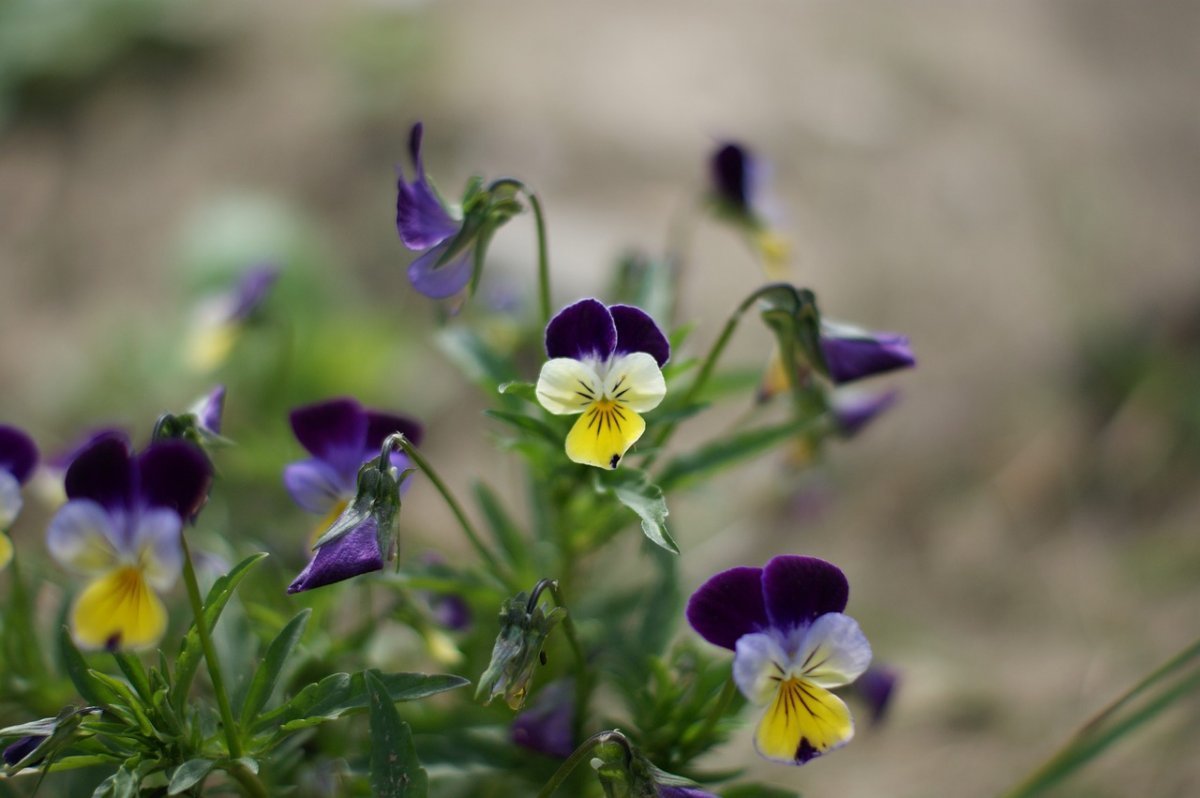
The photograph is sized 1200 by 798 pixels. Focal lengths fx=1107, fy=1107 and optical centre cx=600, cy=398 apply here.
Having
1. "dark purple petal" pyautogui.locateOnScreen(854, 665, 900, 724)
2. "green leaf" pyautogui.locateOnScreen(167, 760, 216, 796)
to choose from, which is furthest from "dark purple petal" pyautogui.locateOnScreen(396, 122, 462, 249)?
"dark purple petal" pyautogui.locateOnScreen(854, 665, 900, 724)

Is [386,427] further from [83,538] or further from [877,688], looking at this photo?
[877,688]

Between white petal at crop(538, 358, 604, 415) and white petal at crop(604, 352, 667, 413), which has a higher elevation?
white petal at crop(604, 352, 667, 413)

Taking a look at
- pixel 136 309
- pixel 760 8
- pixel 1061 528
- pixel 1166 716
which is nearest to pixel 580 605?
pixel 1166 716

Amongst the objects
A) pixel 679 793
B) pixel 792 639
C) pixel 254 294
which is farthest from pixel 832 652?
pixel 254 294

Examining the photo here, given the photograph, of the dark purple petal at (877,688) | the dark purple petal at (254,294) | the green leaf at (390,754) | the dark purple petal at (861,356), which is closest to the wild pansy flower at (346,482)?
the green leaf at (390,754)

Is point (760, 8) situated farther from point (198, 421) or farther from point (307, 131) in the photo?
point (198, 421)

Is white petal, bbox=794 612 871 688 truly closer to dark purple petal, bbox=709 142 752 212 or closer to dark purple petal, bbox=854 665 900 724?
dark purple petal, bbox=854 665 900 724
